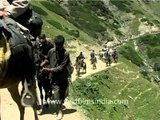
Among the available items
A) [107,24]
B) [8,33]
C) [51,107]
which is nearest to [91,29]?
[107,24]

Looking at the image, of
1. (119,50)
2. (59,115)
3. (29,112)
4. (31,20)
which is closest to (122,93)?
(59,115)

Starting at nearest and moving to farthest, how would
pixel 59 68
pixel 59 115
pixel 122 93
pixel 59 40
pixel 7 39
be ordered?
1. pixel 7 39
2. pixel 59 40
3. pixel 59 68
4. pixel 59 115
5. pixel 122 93

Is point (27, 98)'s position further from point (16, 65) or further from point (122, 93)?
point (122, 93)

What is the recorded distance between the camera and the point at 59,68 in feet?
46.3

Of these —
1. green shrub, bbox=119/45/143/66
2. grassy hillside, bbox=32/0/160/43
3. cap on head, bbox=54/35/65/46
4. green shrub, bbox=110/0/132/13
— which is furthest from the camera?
green shrub, bbox=110/0/132/13

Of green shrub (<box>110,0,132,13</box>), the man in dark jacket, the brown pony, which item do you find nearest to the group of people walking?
the man in dark jacket

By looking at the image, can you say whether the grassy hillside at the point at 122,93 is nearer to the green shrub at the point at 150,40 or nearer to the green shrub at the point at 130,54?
the green shrub at the point at 130,54

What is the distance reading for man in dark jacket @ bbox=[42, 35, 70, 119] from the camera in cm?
1418

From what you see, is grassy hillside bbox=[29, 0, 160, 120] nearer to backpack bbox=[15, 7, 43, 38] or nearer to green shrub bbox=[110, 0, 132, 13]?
green shrub bbox=[110, 0, 132, 13]

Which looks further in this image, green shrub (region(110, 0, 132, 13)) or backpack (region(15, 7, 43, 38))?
green shrub (region(110, 0, 132, 13))

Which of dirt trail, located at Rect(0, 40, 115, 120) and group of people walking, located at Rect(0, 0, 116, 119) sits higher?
group of people walking, located at Rect(0, 0, 116, 119)

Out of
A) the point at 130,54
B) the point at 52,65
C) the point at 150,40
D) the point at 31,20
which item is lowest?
the point at 150,40

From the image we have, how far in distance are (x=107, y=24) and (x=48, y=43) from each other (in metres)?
124

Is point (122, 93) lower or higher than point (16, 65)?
lower
